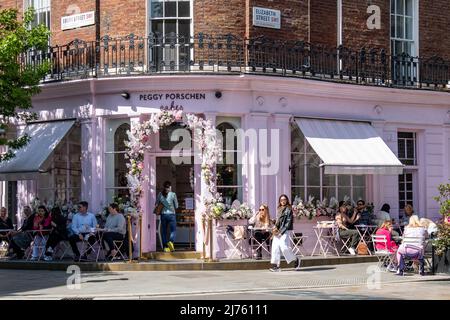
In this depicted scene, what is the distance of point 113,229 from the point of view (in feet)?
70.2

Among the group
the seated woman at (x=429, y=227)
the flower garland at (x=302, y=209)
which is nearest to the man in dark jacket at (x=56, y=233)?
the flower garland at (x=302, y=209)

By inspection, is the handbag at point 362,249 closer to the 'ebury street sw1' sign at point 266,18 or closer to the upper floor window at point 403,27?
the upper floor window at point 403,27

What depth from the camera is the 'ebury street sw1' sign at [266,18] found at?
891 inches

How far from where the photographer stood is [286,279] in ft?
60.6

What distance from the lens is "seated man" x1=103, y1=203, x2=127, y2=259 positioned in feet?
70.0

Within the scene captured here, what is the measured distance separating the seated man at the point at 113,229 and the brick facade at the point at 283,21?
190 inches

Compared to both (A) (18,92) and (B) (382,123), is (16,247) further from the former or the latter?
(B) (382,123)

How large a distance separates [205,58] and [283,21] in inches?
99.7

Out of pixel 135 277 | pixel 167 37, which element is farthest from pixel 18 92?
pixel 135 277

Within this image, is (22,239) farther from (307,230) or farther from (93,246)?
(307,230)

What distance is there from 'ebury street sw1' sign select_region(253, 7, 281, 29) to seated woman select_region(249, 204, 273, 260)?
191 inches

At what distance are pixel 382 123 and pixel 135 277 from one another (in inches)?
366

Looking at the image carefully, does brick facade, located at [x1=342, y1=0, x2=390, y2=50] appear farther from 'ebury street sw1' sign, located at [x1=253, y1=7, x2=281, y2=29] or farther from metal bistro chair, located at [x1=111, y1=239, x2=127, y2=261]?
metal bistro chair, located at [x1=111, y1=239, x2=127, y2=261]

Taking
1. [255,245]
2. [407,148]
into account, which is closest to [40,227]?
[255,245]
